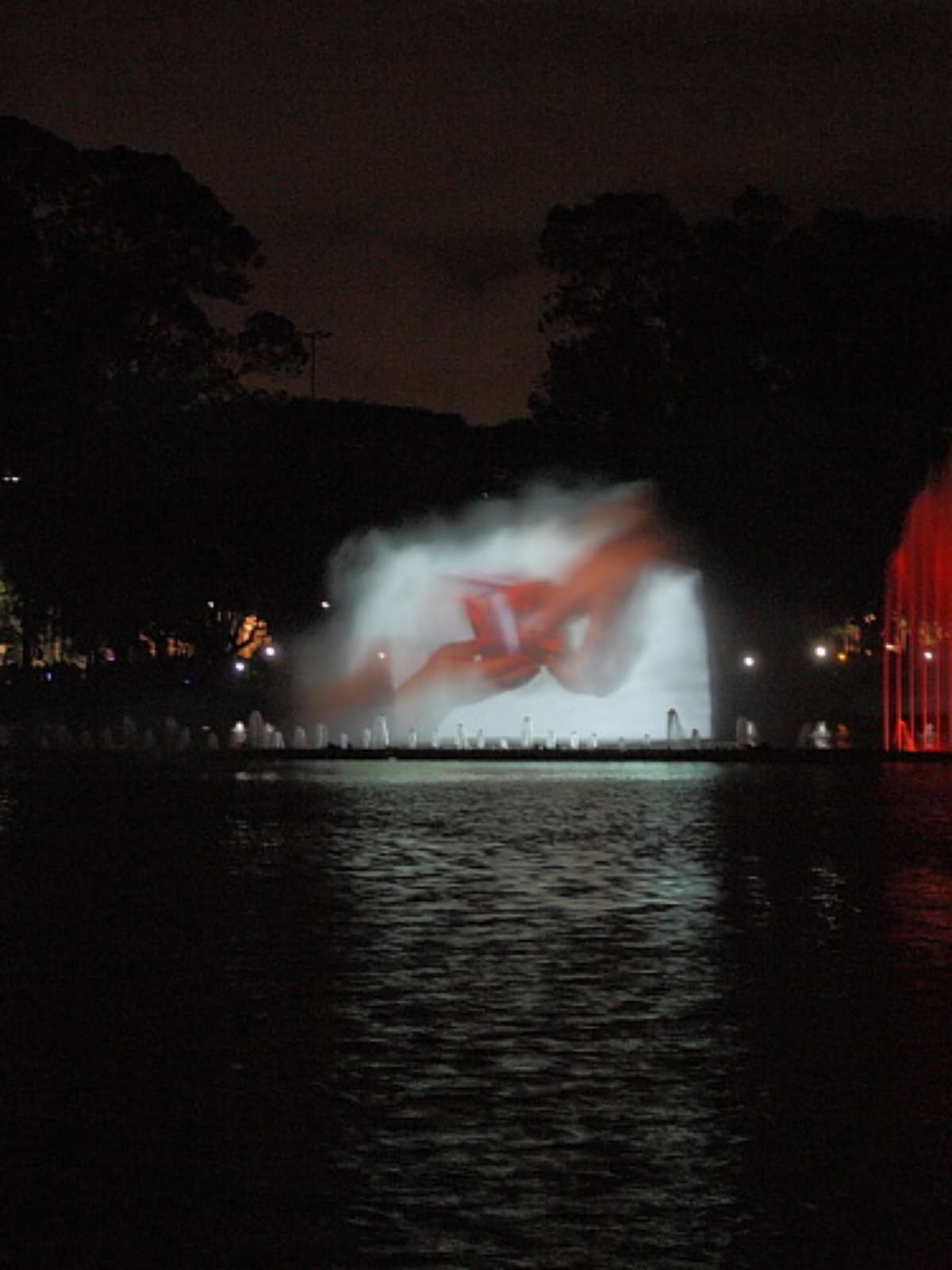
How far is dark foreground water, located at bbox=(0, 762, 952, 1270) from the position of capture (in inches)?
253

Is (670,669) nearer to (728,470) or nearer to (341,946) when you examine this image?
(728,470)

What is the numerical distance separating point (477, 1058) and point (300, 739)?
147 feet

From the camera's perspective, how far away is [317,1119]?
7867mm

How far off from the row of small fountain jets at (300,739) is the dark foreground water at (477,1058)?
31.1 m

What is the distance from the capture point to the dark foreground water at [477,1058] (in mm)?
6430

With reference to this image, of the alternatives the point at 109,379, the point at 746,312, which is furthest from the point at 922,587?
the point at 109,379

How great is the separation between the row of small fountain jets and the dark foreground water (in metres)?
31.1

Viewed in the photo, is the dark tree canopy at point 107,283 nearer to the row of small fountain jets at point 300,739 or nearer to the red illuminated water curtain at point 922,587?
the row of small fountain jets at point 300,739

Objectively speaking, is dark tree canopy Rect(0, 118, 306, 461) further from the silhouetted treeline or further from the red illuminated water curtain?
the red illuminated water curtain

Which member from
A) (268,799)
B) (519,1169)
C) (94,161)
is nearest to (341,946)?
(519,1169)

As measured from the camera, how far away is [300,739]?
5362 centimetres

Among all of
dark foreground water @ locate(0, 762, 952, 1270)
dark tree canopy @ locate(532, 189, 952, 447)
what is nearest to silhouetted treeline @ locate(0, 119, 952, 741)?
dark tree canopy @ locate(532, 189, 952, 447)

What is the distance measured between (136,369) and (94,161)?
6.02 metres

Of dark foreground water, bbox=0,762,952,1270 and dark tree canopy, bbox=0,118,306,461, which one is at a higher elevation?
dark tree canopy, bbox=0,118,306,461
